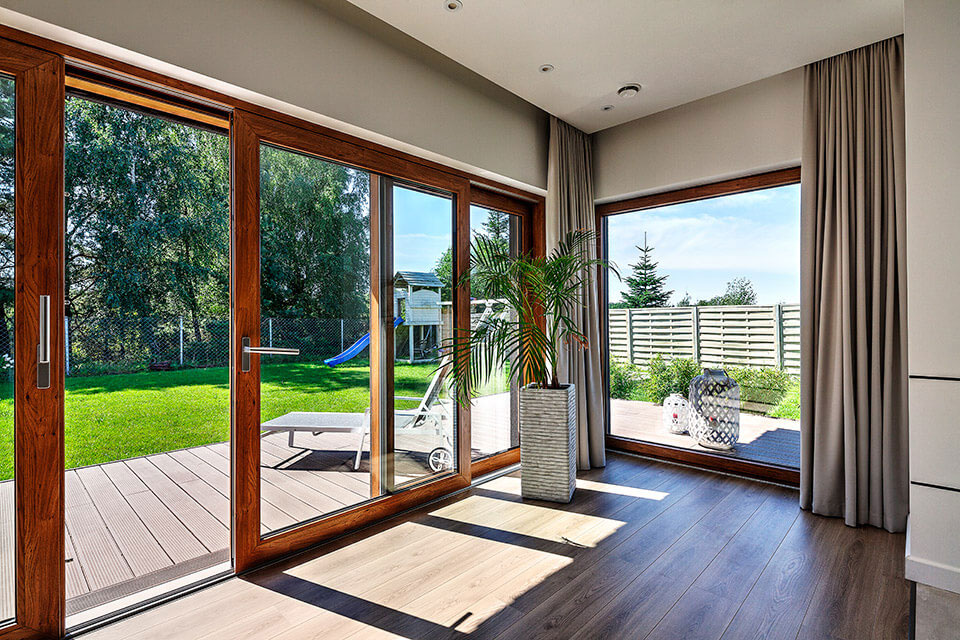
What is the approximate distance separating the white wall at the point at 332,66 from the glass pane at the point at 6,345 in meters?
0.36

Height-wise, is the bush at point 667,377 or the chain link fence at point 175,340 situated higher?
the chain link fence at point 175,340

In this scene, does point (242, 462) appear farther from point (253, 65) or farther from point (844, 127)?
point (844, 127)

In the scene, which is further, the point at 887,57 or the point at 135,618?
the point at 887,57

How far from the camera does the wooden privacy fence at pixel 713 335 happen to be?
3367mm

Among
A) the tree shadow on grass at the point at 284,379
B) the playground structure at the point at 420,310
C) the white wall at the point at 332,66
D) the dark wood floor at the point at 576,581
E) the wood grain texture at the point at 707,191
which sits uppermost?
the white wall at the point at 332,66

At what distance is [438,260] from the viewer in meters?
3.21

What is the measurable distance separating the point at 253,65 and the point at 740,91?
307 centimetres

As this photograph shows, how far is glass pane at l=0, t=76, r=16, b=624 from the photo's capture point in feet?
5.50

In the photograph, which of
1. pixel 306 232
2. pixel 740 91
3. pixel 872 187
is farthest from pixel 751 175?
pixel 306 232

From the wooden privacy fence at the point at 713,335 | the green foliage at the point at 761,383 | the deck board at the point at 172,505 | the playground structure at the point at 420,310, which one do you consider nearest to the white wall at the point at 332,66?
the playground structure at the point at 420,310

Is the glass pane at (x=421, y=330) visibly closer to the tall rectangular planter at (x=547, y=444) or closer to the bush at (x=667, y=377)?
the tall rectangular planter at (x=547, y=444)

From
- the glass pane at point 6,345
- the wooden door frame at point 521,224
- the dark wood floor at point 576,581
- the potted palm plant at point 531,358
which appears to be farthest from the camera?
the wooden door frame at point 521,224

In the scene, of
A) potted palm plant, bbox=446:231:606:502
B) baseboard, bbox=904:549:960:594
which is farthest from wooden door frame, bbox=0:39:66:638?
baseboard, bbox=904:549:960:594

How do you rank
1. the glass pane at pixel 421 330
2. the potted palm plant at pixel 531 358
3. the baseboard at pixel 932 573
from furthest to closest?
1. the potted palm plant at pixel 531 358
2. the glass pane at pixel 421 330
3. the baseboard at pixel 932 573
